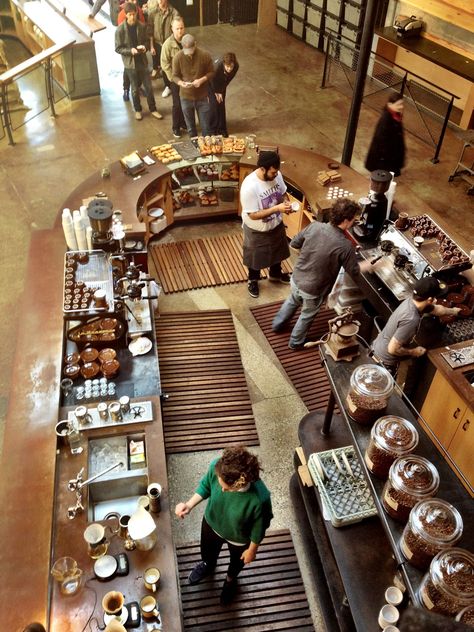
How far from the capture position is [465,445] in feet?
14.3

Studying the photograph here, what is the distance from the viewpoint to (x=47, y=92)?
937cm

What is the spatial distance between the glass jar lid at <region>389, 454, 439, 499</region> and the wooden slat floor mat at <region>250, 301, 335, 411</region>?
2.39 meters

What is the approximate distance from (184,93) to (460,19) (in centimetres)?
409

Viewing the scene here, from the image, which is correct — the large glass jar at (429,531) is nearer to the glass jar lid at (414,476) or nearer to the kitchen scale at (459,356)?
the glass jar lid at (414,476)

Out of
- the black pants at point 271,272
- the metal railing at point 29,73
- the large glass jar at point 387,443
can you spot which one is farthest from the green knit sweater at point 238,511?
the metal railing at point 29,73

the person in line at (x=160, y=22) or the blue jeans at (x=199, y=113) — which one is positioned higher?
the person in line at (x=160, y=22)

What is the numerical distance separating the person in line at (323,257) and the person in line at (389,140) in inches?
62.6

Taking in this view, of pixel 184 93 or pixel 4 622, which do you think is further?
pixel 184 93

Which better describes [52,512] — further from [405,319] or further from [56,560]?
[405,319]

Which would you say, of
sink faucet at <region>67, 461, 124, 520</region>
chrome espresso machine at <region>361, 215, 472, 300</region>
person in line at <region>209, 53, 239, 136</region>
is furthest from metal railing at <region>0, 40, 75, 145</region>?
sink faucet at <region>67, 461, 124, 520</region>

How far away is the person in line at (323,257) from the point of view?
191 inches

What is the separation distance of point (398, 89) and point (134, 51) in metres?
4.45

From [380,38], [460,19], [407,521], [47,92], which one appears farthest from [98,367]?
[380,38]

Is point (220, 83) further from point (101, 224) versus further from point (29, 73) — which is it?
point (101, 224)
